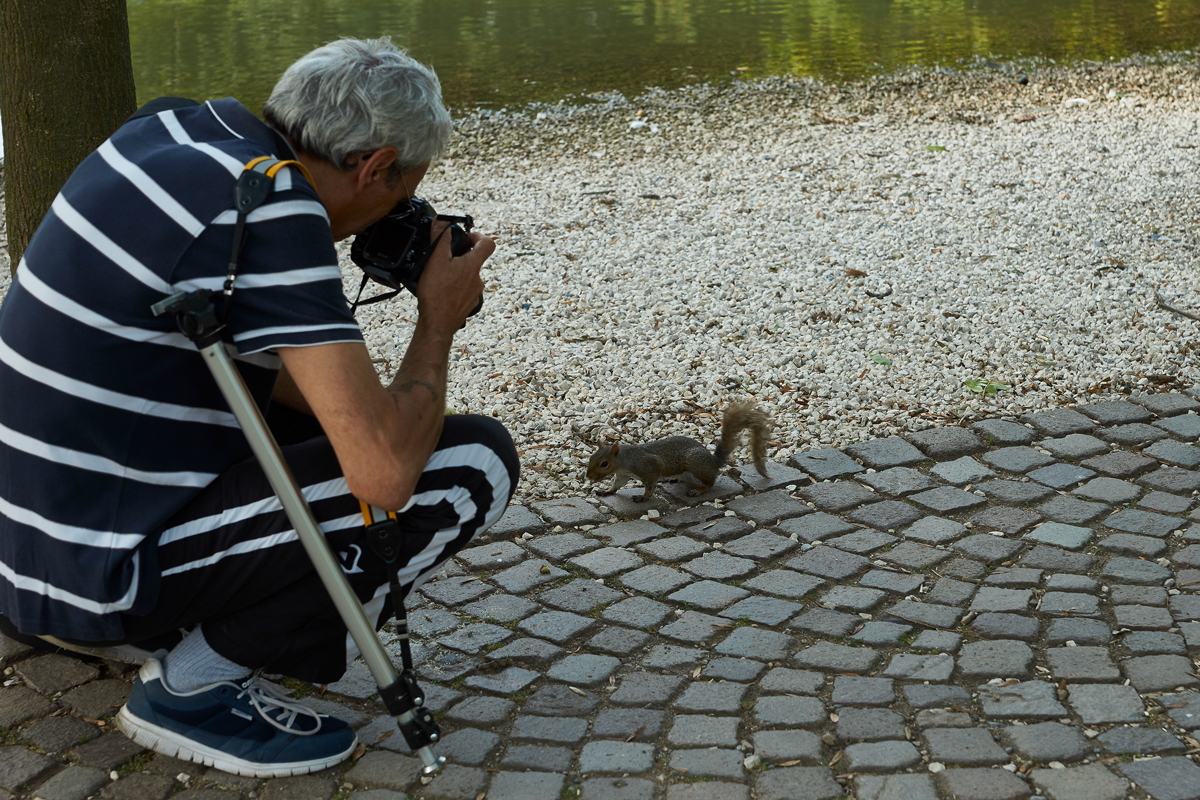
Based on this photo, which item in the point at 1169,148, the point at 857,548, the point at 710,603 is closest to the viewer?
the point at 710,603

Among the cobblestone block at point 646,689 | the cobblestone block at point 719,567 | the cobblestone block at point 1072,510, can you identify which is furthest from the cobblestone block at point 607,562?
the cobblestone block at point 1072,510

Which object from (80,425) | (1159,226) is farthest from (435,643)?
(1159,226)

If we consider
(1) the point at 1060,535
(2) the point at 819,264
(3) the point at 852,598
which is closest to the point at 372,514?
(3) the point at 852,598

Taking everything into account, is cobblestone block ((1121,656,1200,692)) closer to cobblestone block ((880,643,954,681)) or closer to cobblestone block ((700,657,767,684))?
cobblestone block ((880,643,954,681))

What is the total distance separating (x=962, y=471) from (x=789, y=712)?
1.64m

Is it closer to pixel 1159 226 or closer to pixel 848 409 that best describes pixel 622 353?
pixel 848 409

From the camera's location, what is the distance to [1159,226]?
6566mm

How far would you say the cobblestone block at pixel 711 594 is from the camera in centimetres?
323

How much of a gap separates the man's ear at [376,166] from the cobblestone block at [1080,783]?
1.96 metres

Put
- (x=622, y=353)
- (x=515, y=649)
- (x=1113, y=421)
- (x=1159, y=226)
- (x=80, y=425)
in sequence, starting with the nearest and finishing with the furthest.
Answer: (x=80, y=425)
(x=515, y=649)
(x=1113, y=421)
(x=622, y=353)
(x=1159, y=226)

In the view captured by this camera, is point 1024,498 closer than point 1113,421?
Yes

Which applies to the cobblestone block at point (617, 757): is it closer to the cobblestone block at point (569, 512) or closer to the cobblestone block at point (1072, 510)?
the cobblestone block at point (569, 512)

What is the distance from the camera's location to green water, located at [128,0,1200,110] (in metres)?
12.1

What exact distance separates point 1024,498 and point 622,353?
6.68ft
